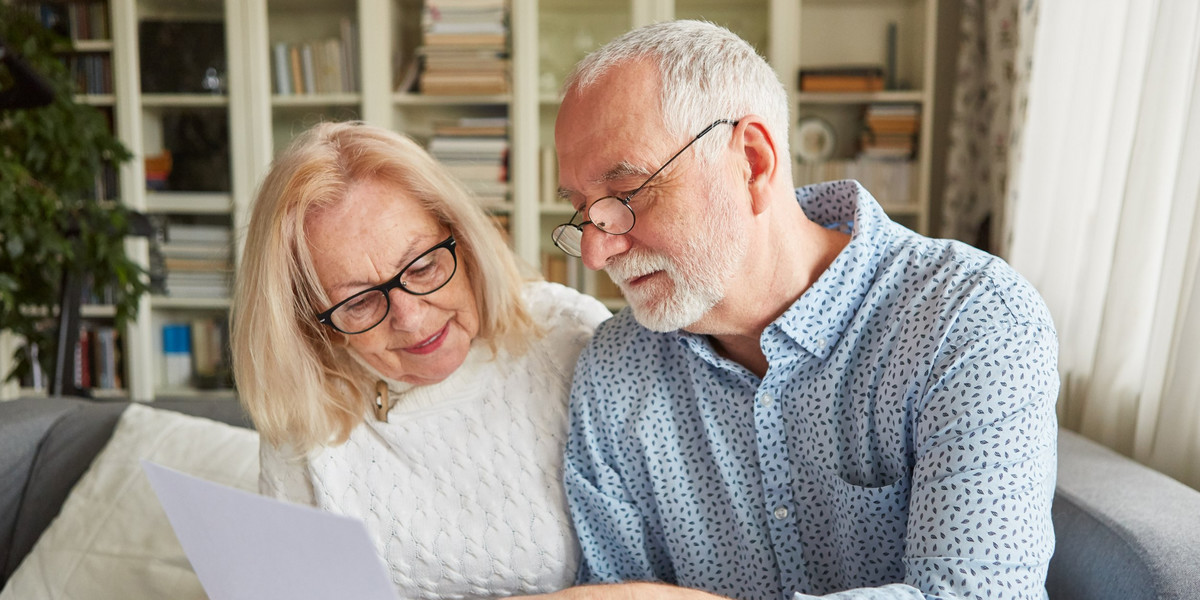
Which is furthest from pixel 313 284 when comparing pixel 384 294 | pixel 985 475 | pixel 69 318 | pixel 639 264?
pixel 69 318

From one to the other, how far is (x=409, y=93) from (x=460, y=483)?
2.49 m

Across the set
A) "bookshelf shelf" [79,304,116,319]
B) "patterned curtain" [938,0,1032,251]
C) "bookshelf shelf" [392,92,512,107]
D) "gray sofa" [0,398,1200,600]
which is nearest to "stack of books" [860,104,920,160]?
"patterned curtain" [938,0,1032,251]

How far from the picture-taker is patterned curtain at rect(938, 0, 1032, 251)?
9.27 ft

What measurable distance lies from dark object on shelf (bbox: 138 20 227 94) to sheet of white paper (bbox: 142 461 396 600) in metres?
3.07

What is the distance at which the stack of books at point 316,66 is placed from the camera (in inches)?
136

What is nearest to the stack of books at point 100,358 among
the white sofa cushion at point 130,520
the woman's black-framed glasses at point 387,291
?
the white sofa cushion at point 130,520

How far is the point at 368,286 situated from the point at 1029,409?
0.83m

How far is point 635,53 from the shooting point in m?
1.02

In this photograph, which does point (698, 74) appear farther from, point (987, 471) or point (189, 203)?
point (189, 203)

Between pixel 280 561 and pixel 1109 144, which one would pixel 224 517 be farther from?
pixel 1109 144

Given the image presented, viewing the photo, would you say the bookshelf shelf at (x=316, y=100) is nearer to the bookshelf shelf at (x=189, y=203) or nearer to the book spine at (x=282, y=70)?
the book spine at (x=282, y=70)

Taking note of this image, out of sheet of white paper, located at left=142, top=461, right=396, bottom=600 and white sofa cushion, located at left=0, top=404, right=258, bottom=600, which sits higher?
sheet of white paper, located at left=142, top=461, right=396, bottom=600

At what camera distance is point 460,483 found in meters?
1.27

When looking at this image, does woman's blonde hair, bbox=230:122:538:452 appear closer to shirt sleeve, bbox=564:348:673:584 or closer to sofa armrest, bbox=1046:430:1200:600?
shirt sleeve, bbox=564:348:673:584
